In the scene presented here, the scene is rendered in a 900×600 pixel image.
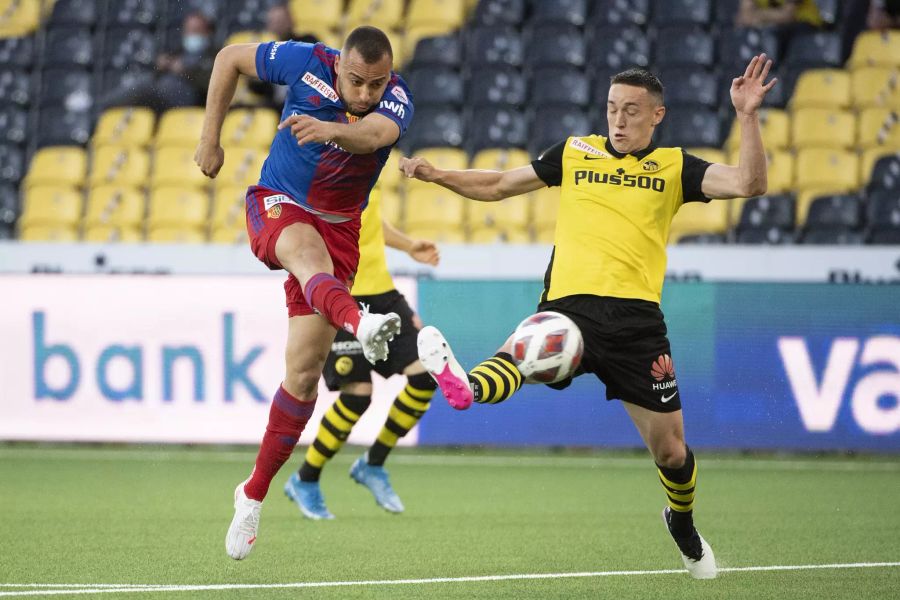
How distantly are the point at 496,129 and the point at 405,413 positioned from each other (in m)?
5.99

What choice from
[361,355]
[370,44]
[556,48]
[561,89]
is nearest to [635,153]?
[370,44]

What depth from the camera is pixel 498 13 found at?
1461 cm

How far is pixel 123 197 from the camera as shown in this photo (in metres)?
13.3

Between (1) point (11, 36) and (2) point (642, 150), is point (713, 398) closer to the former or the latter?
(2) point (642, 150)

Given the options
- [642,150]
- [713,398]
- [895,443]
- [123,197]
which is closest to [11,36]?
[123,197]

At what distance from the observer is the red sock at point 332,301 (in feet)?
17.0

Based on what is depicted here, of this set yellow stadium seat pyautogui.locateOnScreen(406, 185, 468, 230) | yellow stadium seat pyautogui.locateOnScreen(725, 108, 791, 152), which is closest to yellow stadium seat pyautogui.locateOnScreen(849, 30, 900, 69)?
yellow stadium seat pyautogui.locateOnScreen(725, 108, 791, 152)

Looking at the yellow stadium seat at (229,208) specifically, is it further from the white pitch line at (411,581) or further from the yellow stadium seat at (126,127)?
the white pitch line at (411,581)

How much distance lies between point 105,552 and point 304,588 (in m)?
1.38

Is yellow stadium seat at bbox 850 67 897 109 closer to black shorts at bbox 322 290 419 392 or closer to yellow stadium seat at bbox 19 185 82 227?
black shorts at bbox 322 290 419 392

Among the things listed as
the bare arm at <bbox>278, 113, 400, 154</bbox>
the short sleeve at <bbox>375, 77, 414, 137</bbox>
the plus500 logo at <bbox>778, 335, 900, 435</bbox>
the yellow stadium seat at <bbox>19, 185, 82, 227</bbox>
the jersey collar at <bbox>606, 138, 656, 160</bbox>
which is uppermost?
the short sleeve at <bbox>375, 77, 414, 137</bbox>

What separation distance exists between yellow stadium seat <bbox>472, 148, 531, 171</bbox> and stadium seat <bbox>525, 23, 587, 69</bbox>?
54.1 inches

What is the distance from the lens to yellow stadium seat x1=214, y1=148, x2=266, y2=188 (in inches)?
524

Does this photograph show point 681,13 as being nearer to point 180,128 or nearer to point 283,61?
point 180,128
